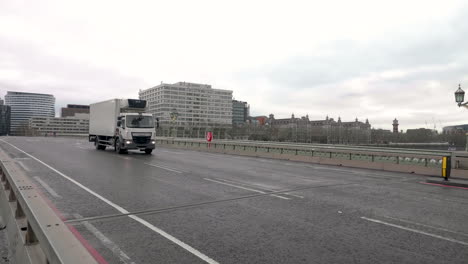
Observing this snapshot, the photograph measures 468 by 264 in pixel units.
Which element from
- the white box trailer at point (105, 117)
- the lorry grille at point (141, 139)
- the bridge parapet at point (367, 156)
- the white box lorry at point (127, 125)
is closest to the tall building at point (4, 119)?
the white box trailer at point (105, 117)

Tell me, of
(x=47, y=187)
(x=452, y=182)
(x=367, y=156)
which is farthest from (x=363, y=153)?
(x=47, y=187)

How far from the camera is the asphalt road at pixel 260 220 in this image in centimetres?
444

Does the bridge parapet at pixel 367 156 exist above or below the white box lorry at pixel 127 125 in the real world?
below

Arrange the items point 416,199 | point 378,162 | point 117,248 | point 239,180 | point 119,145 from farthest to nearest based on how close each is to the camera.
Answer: point 119,145
point 378,162
point 239,180
point 416,199
point 117,248

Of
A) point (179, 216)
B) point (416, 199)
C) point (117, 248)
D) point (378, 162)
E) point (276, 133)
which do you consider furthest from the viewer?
point (276, 133)

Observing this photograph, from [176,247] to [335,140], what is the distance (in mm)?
69553

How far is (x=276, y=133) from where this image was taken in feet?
224

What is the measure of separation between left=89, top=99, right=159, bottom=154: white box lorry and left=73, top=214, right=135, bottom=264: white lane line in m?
16.7

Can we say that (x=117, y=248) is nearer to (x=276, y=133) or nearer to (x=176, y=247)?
(x=176, y=247)

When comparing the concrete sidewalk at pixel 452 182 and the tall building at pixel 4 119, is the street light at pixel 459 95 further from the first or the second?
the tall building at pixel 4 119

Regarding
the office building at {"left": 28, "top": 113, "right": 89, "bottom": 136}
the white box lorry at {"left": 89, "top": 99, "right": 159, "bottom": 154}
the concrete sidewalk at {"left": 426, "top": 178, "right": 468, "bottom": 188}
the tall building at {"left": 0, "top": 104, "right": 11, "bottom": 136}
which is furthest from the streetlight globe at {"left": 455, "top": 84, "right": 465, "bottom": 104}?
the tall building at {"left": 0, "top": 104, "right": 11, "bottom": 136}

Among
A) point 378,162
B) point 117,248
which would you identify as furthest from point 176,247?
point 378,162

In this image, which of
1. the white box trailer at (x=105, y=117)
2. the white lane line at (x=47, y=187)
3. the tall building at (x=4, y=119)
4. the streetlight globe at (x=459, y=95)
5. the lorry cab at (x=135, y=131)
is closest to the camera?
the white lane line at (x=47, y=187)

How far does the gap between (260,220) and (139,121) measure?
59.3ft
